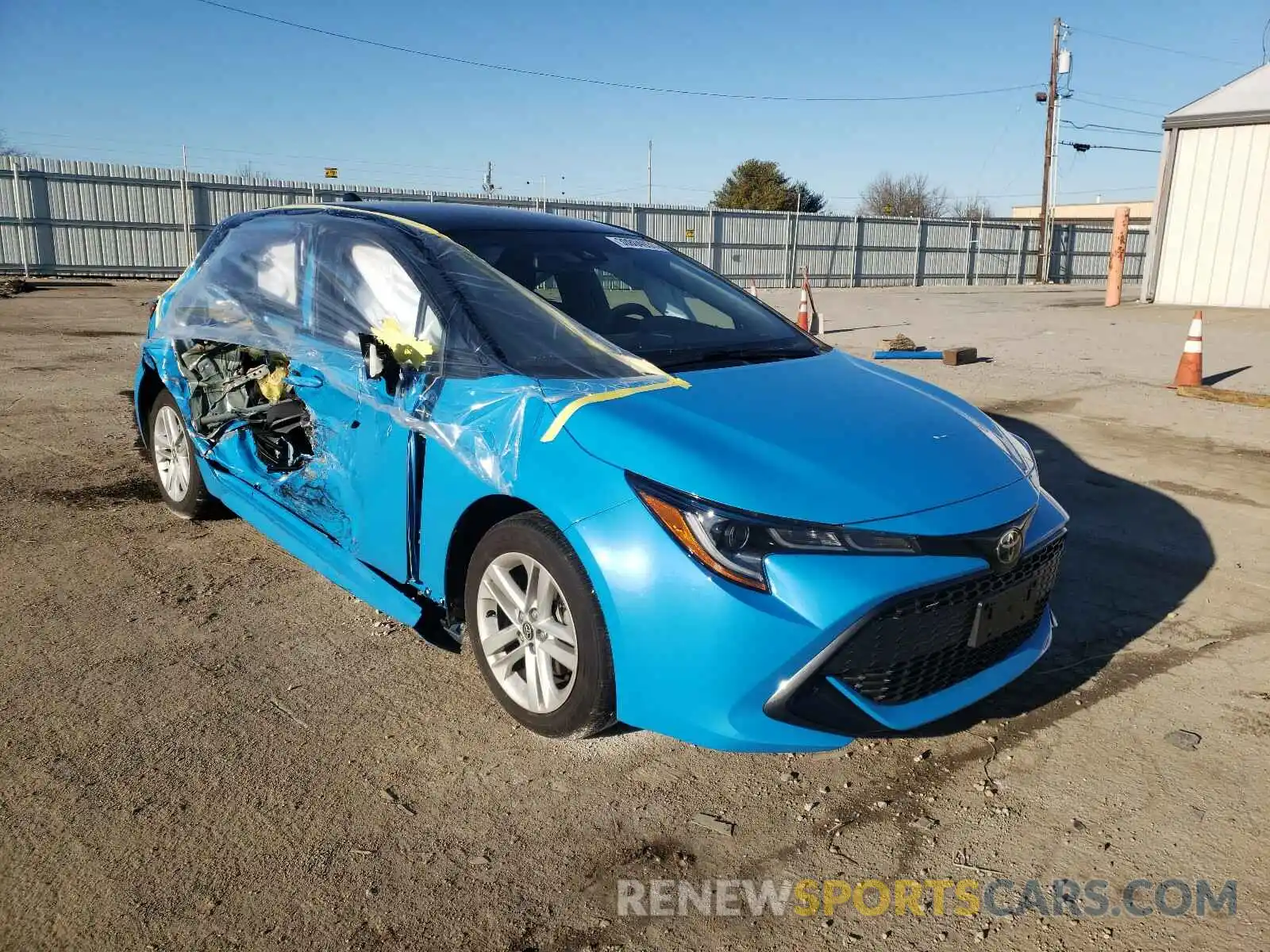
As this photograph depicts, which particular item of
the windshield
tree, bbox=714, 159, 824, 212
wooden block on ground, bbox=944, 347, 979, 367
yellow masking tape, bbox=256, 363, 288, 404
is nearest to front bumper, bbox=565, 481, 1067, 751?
the windshield

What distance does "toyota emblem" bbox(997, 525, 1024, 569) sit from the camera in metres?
2.55

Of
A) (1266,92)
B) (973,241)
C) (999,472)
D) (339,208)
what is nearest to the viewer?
(999,472)

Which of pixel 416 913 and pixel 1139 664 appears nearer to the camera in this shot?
pixel 416 913

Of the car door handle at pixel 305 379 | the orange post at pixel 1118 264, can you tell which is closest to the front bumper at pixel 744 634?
the car door handle at pixel 305 379

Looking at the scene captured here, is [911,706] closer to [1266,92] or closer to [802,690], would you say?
[802,690]

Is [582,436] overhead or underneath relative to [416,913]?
overhead

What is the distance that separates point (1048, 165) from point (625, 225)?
78.1 feet

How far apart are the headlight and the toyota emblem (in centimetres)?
39

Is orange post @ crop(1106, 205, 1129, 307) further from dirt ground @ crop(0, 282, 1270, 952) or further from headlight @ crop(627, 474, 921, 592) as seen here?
headlight @ crop(627, 474, 921, 592)

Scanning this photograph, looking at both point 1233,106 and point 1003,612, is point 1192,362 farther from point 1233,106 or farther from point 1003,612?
point 1233,106

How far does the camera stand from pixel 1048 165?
36.4 m

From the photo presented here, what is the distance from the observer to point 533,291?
327 cm

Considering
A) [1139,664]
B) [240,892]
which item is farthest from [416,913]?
[1139,664]

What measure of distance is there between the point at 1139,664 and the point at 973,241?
34.6m
